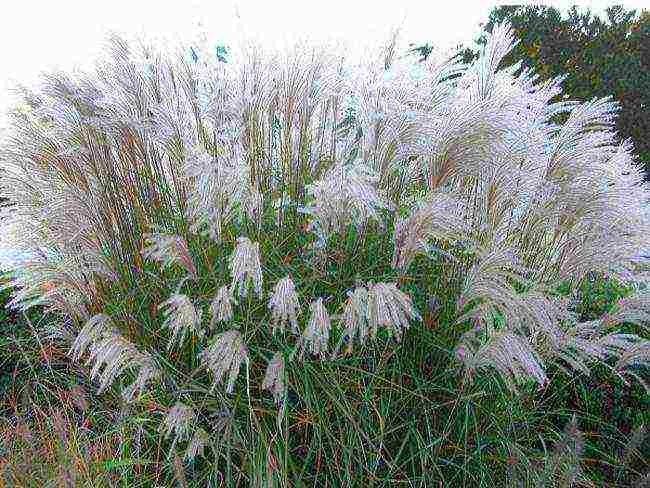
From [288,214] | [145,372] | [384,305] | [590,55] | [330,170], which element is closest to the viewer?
[384,305]

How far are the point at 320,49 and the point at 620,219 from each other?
4.48 ft

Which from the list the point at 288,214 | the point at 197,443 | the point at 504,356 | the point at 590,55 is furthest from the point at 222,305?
the point at 590,55

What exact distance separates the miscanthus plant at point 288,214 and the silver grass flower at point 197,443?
3cm

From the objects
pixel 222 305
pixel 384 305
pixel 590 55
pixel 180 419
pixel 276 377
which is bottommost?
pixel 590 55

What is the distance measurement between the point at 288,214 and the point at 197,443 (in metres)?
0.94

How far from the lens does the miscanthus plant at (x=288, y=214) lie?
273cm

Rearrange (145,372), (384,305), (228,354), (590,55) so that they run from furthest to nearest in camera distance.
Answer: (590,55), (145,372), (228,354), (384,305)

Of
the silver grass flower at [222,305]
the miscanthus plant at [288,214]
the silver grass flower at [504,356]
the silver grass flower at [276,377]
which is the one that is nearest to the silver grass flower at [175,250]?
the miscanthus plant at [288,214]

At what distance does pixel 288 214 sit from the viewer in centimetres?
309

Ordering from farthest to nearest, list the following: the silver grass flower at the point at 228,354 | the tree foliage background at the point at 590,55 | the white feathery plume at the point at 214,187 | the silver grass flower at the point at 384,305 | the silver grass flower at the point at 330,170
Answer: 1. the tree foliage background at the point at 590,55
2. the silver grass flower at the point at 330,170
3. the white feathery plume at the point at 214,187
4. the silver grass flower at the point at 228,354
5. the silver grass flower at the point at 384,305

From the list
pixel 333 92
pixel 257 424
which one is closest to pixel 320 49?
pixel 333 92

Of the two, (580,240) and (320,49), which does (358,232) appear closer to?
(320,49)

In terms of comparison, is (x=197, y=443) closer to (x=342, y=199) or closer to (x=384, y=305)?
(x=384, y=305)

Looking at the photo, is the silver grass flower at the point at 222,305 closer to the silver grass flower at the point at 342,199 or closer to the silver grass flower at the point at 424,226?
the silver grass flower at the point at 342,199
